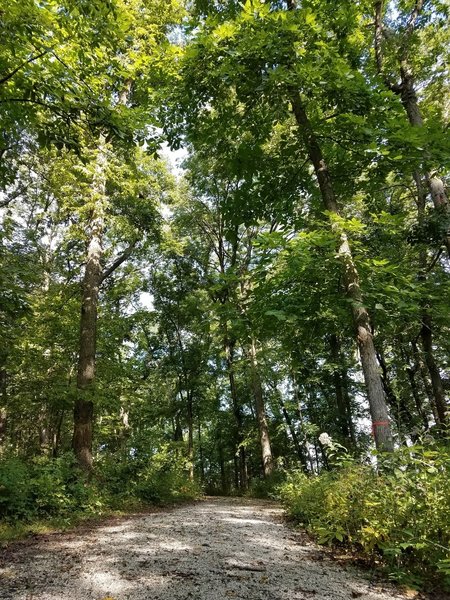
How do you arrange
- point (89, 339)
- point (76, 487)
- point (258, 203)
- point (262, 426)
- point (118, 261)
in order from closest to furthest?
point (76, 487) → point (258, 203) → point (89, 339) → point (118, 261) → point (262, 426)

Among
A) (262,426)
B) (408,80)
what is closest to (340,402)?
(262,426)

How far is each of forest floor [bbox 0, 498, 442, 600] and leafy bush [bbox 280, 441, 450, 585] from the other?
34 cm

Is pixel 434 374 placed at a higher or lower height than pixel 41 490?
higher

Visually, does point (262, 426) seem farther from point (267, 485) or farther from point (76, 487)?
point (76, 487)

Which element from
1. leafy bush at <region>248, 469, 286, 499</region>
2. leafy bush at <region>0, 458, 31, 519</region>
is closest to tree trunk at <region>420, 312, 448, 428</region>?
leafy bush at <region>248, 469, 286, 499</region>

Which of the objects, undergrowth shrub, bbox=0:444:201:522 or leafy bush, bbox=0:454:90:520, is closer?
leafy bush, bbox=0:454:90:520

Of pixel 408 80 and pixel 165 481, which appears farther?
pixel 165 481

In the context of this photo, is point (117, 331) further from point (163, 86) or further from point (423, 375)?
point (423, 375)

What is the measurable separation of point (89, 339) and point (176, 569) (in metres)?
6.55

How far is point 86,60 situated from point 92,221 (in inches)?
216

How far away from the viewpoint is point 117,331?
529 inches

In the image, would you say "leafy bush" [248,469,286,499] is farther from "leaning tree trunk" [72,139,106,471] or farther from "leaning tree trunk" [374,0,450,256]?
"leaning tree trunk" [374,0,450,256]

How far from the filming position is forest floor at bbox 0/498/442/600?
3.20 meters

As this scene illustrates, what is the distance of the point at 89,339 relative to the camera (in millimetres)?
9500
